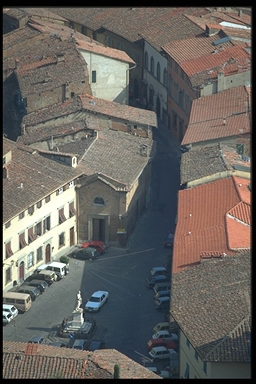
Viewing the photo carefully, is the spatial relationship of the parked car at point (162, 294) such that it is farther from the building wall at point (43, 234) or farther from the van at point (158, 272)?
the building wall at point (43, 234)

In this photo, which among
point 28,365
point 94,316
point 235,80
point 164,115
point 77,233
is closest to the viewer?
point 28,365

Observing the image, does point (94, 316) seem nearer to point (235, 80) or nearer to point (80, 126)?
point (80, 126)

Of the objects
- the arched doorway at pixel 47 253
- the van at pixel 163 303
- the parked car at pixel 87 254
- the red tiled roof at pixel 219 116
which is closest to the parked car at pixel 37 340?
the van at pixel 163 303

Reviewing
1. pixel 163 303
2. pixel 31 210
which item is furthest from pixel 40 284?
pixel 163 303

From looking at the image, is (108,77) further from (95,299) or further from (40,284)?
(95,299)

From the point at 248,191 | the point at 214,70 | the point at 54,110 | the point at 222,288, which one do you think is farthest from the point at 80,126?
the point at 222,288

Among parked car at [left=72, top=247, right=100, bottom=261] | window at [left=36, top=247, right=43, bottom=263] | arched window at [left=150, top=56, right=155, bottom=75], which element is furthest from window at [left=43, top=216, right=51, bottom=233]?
arched window at [left=150, top=56, right=155, bottom=75]

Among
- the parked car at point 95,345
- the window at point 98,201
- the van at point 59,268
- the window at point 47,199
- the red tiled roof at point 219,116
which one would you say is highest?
the red tiled roof at point 219,116

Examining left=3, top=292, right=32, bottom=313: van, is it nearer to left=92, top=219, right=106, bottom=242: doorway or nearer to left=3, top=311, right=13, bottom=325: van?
left=3, top=311, right=13, bottom=325: van
